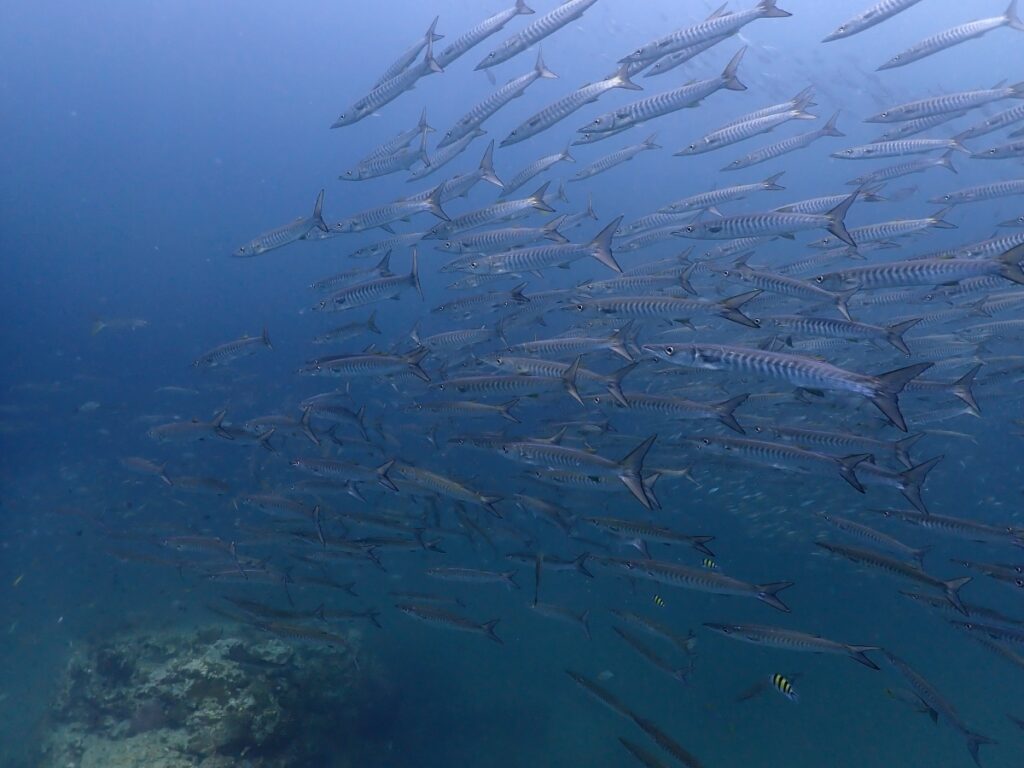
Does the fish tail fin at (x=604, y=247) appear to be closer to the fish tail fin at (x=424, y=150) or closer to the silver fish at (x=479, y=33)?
the silver fish at (x=479, y=33)

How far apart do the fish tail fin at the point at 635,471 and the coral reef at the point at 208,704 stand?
6195 millimetres

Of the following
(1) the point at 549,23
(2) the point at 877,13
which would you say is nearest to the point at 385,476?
(1) the point at 549,23

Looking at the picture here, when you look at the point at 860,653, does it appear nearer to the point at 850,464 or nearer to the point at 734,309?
the point at 850,464

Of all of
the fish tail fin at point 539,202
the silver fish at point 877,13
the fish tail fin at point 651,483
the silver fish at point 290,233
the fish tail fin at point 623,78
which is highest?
the fish tail fin at point 623,78

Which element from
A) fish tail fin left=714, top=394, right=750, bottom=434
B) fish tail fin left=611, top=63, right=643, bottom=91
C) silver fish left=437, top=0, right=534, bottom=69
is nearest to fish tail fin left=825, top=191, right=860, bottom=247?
fish tail fin left=714, top=394, right=750, bottom=434

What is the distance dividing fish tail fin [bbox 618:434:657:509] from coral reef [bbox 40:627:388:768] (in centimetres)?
620

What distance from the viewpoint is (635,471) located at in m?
4.64

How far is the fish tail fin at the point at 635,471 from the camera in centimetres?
452

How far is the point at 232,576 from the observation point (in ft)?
24.3

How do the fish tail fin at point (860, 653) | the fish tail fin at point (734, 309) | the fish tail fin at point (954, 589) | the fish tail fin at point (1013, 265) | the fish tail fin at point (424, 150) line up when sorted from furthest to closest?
the fish tail fin at point (424, 150)
the fish tail fin at point (954, 589)
the fish tail fin at point (860, 653)
the fish tail fin at point (1013, 265)
the fish tail fin at point (734, 309)

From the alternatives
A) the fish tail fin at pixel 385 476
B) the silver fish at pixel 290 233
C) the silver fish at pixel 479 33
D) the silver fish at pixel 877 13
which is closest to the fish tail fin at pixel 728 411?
the fish tail fin at pixel 385 476

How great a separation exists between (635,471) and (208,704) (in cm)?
687

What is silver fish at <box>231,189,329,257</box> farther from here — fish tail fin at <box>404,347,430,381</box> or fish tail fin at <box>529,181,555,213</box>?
fish tail fin at <box>529,181,555,213</box>

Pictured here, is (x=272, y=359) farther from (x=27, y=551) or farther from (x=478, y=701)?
(x=478, y=701)
